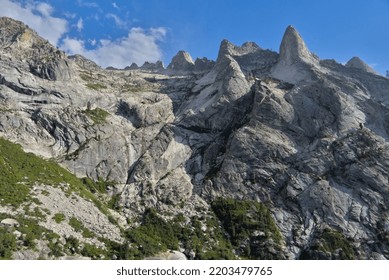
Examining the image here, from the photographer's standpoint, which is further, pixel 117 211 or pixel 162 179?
pixel 162 179

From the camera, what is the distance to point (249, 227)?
73938mm

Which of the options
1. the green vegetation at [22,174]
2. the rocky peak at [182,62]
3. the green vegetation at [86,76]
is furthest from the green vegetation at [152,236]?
the rocky peak at [182,62]

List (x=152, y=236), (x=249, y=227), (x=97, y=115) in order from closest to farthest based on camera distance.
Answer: (x=152, y=236), (x=249, y=227), (x=97, y=115)

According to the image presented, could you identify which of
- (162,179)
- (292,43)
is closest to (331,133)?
(162,179)

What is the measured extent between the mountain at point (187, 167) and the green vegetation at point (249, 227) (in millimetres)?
230

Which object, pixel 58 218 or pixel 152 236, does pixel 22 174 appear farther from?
pixel 152 236

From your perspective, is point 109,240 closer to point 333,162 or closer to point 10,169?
point 10,169

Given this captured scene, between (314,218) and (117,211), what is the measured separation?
3861 cm

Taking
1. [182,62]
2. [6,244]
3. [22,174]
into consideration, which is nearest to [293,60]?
[182,62]

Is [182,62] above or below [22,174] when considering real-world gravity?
above

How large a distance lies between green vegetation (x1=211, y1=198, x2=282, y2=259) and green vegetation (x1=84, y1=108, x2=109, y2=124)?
36.6 meters

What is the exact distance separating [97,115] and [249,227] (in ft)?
159

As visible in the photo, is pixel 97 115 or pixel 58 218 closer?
pixel 58 218

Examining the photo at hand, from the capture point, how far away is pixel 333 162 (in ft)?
283
